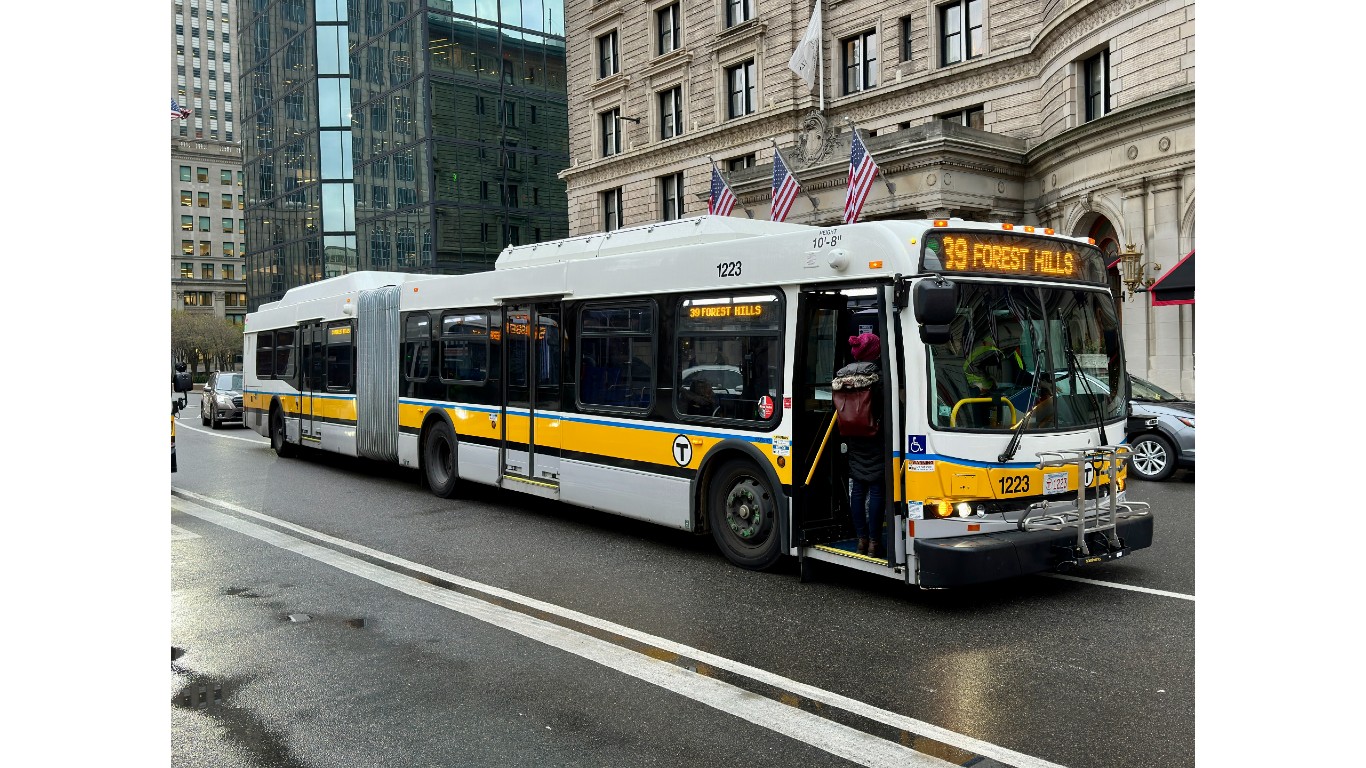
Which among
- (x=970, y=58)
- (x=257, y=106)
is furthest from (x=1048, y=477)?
(x=257, y=106)

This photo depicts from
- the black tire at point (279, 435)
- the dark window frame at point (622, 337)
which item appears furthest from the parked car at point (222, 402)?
the dark window frame at point (622, 337)

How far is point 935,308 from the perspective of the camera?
668 cm

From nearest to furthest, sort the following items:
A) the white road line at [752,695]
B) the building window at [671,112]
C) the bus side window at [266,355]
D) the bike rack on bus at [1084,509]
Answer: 1. the white road line at [752,695]
2. the bike rack on bus at [1084,509]
3. the bus side window at [266,355]
4. the building window at [671,112]

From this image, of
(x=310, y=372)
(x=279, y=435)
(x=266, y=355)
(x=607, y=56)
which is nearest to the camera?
(x=310, y=372)

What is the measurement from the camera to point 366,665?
5914 millimetres

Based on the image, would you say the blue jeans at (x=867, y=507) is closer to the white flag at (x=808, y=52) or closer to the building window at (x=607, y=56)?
the white flag at (x=808, y=52)

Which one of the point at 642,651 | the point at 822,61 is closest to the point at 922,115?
the point at 822,61

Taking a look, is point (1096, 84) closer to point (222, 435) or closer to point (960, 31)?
point (960, 31)

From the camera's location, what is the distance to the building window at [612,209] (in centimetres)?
4144

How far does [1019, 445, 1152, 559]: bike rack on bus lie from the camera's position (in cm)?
718

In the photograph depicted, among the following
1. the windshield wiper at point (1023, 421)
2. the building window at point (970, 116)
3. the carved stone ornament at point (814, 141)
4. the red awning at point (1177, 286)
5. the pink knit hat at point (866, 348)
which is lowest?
the windshield wiper at point (1023, 421)

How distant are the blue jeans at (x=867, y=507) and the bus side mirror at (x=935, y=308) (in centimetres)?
125

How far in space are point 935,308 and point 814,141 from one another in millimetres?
22743

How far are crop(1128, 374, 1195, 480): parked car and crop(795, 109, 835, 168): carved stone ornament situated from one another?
48.9ft
